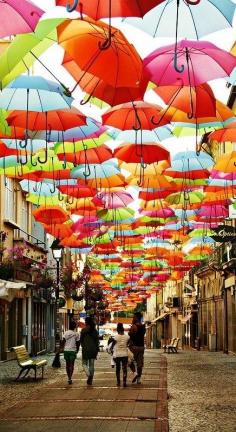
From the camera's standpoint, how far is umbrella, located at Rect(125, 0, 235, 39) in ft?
32.0

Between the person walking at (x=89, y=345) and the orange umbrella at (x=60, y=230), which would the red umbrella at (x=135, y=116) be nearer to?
the person walking at (x=89, y=345)

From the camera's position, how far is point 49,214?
23.4 meters

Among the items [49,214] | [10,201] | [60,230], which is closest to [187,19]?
[49,214]

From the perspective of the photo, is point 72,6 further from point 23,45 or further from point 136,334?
point 136,334

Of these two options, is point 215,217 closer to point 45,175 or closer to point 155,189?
point 155,189

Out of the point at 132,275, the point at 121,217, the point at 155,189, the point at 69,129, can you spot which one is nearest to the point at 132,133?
the point at 69,129

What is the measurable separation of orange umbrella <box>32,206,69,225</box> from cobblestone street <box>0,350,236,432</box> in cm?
474


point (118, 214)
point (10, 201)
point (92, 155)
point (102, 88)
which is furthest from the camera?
point (10, 201)

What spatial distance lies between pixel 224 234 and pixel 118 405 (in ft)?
60.8

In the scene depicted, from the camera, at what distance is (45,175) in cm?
1761

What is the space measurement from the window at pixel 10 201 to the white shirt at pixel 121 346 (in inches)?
573

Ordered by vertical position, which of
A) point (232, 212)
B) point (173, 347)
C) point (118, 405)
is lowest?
point (118, 405)

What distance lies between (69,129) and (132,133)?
1901 millimetres

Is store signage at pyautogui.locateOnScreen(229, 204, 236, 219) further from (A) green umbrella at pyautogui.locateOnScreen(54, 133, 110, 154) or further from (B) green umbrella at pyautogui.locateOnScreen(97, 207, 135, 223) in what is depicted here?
(A) green umbrella at pyautogui.locateOnScreen(54, 133, 110, 154)
